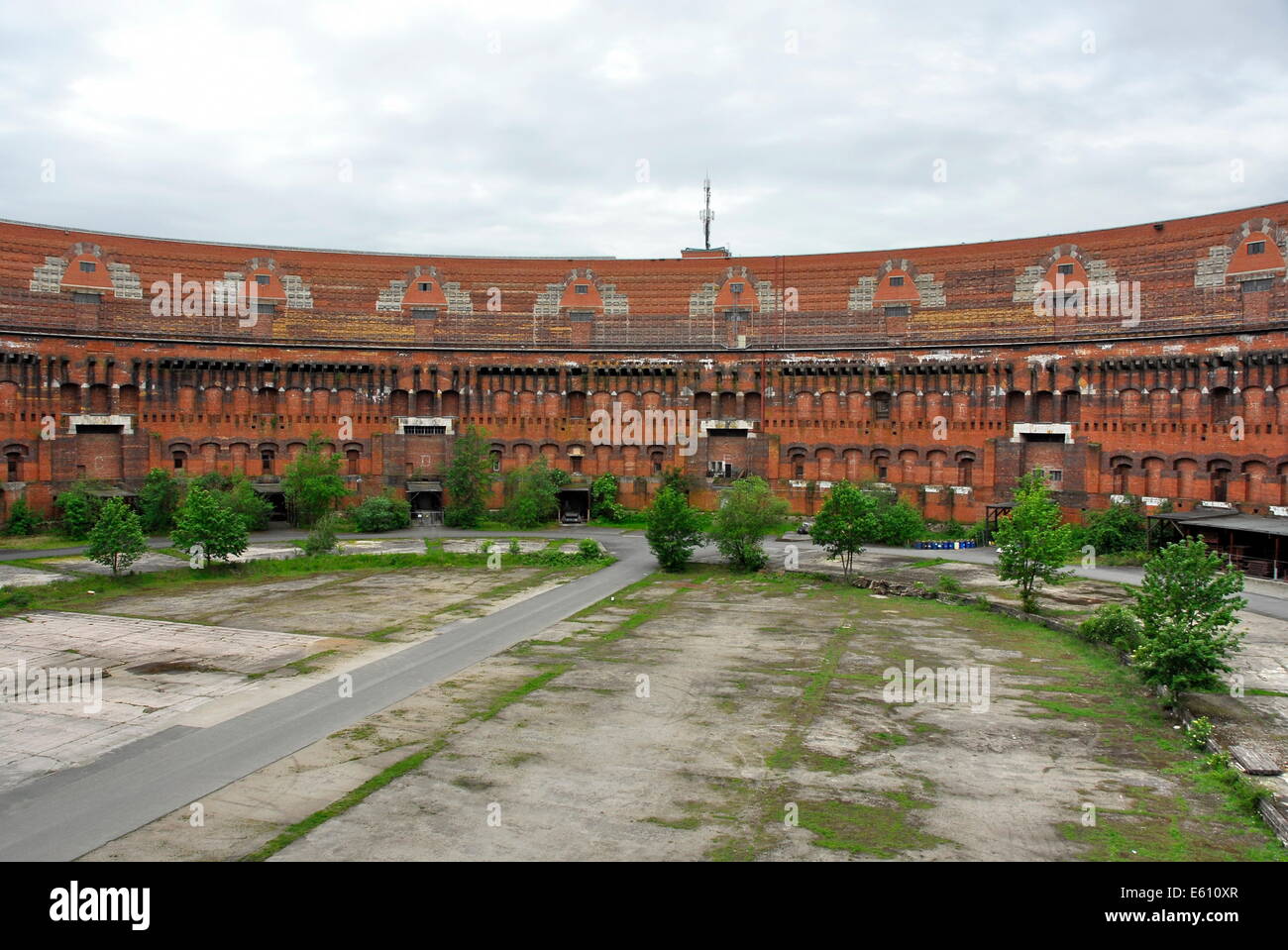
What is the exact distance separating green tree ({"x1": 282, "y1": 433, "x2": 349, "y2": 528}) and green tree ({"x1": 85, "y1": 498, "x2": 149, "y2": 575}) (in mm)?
16286

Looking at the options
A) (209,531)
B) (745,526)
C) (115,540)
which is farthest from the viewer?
(745,526)

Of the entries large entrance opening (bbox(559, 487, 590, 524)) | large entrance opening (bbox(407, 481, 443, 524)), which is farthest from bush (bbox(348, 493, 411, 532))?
large entrance opening (bbox(559, 487, 590, 524))

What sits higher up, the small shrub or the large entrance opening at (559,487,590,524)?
the large entrance opening at (559,487,590,524)

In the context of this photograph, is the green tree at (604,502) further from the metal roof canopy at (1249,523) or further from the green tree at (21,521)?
the metal roof canopy at (1249,523)

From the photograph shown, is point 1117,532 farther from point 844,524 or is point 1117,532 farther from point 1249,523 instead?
point 844,524

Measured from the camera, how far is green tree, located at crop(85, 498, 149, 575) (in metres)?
40.0

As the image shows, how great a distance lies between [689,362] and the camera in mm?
67000

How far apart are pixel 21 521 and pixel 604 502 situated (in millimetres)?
36148

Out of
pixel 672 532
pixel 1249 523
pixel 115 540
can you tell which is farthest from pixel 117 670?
pixel 1249 523

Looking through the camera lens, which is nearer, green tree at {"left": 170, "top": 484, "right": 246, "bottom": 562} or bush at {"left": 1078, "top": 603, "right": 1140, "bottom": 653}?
bush at {"left": 1078, "top": 603, "right": 1140, "bottom": 653}

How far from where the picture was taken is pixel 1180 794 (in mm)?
17281

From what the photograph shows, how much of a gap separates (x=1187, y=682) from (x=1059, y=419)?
1540 inches

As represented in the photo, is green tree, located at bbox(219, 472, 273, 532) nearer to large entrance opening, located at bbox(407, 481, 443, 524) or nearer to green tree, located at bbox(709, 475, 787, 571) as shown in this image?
large entrance opening, located at bbox(407, 481, 443, 524)
